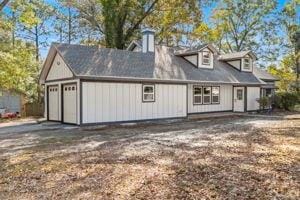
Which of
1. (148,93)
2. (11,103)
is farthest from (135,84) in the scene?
(11,103)

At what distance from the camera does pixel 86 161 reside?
7.64m

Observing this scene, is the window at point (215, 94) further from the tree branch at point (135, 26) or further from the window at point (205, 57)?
the tree branch at point (135, 26)

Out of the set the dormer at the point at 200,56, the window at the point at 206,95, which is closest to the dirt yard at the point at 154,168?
the window at the point at 206,95

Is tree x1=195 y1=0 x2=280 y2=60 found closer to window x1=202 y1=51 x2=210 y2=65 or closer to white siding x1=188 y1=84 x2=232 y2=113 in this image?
window x1=202 y1=51 x2=210 y2=65

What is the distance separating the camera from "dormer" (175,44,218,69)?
22406 millimetres

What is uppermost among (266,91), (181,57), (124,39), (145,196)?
(124,39)

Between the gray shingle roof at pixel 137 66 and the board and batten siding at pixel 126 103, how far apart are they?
59 centimetres

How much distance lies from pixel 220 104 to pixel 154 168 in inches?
669

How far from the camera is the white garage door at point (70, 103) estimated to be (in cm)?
1584

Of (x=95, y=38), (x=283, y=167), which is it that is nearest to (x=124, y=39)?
(x=95, y=38)

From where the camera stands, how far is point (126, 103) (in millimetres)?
Result: 16703

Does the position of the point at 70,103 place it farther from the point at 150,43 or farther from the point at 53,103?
the point at 150,43

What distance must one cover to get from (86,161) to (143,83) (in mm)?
10116

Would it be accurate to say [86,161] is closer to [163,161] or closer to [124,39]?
[163,161]
